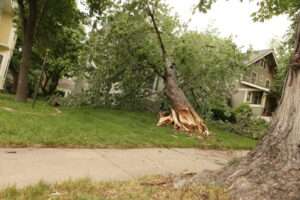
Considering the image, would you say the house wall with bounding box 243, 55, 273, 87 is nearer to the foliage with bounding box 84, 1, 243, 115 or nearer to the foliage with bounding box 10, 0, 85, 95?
the foliage with bounding box 84, 1, 243, 115

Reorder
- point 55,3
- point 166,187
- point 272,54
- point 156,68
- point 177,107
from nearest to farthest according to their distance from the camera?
point 166,187 → point 177,107 → point 55,3 → point 156,68 → point 272,54

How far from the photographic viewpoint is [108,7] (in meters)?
12.4

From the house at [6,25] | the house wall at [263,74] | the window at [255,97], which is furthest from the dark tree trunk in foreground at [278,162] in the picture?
the house wall at [263,74]

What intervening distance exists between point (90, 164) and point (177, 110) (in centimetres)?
707

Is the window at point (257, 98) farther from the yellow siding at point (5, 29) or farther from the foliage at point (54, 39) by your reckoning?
the yellow siding at point (5, 29)

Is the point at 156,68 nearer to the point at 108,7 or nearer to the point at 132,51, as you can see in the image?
the point at 132,51

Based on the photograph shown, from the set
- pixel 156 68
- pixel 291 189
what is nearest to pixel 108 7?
pixel 156 68

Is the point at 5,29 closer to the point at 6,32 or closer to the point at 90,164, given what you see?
the point at 6,32

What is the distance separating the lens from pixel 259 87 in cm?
2819

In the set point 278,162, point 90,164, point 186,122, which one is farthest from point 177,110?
point 278,162

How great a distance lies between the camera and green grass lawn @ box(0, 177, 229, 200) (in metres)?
3.09

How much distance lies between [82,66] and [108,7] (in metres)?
2.98

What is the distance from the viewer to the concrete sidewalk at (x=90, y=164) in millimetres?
3865

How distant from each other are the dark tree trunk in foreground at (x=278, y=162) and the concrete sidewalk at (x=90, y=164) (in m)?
1.56
